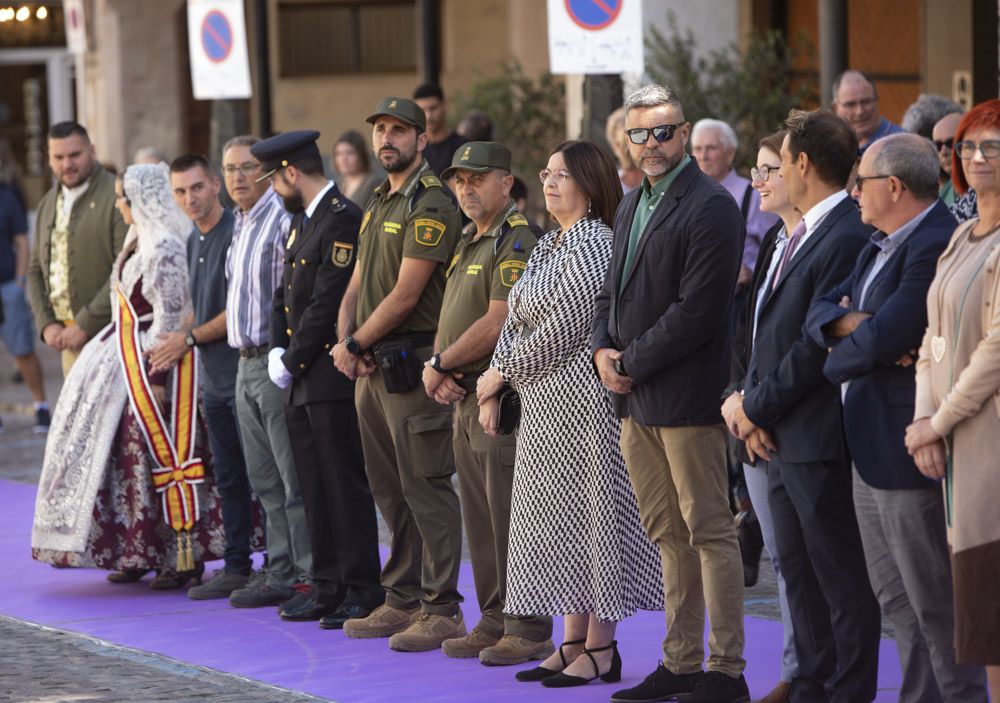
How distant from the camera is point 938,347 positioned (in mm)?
5543

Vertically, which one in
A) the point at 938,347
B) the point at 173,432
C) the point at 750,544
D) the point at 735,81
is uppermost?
the point at 735,81

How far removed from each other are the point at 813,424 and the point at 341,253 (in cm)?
283

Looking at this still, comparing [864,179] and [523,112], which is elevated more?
[523,112]

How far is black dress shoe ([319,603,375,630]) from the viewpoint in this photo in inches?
327

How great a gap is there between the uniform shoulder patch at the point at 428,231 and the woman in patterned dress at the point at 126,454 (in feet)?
5.95

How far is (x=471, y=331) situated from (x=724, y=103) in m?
9.40

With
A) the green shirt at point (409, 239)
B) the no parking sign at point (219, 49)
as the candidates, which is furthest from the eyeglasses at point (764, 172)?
the no parking sign at point (219, 49)

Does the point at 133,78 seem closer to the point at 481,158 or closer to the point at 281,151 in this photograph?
→ the point at 281,151

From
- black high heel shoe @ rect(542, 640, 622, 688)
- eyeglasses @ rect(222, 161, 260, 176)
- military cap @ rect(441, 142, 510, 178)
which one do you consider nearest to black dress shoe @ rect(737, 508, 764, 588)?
black high heel shoe @ rect(542, 640, 622, 688)

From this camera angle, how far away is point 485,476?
7570 millimetres

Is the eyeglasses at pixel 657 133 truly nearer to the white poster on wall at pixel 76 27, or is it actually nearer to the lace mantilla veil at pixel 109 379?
the lace mantilla veil at pixel 109 379

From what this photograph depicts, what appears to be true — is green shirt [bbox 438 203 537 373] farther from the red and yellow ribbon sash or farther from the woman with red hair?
the woman with red hair

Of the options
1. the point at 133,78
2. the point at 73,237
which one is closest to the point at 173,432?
the point at 73,237

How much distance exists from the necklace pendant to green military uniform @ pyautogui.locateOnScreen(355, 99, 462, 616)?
111 inches
